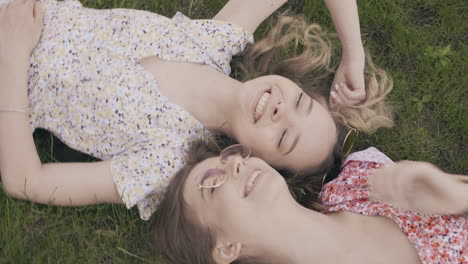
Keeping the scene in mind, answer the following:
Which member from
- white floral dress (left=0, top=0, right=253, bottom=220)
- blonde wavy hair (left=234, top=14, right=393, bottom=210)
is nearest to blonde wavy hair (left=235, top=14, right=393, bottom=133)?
blonde wavy hair (left=234, top=14, right=393, bottom=210)

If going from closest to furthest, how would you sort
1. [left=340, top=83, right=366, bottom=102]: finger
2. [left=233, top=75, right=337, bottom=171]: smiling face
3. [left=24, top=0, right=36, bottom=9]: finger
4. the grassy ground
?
[left=233, top=75, right=337, bottom=171]: smiling face, [left=24, top=0, right=36, bottom=9]: finger, [left=340, top=83, right=366, bottom=102]: finger, the grassy ground

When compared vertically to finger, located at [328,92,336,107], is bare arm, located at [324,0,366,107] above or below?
above

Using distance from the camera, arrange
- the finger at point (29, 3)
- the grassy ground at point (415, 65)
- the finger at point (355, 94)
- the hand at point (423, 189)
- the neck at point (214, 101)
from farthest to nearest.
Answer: the grassy ground at point (415, 65) < the finger at point (355, 94) < the finger at point (29, 3) < the neck at point (214, 101) < the hand at point (423, 189)

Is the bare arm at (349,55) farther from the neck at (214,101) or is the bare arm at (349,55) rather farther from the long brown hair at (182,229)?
the long brown hair at (182,229)

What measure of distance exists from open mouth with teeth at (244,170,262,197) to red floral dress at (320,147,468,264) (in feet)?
1.94

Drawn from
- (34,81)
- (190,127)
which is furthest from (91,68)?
(190,127)

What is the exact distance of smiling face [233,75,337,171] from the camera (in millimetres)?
2656

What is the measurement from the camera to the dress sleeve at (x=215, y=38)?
121 inches

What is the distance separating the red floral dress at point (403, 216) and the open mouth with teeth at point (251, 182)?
0.59 m

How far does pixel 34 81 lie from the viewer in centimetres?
296

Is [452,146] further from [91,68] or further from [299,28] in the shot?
[91,68]

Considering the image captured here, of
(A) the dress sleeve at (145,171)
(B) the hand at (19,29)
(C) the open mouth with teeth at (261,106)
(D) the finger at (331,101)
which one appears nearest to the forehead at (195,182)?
(A) the dress sleeve at (145,171)

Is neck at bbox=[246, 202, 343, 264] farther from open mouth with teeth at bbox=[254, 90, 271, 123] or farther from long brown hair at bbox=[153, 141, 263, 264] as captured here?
open mouth with teeth at bbox=[254, 90, 271, 123]

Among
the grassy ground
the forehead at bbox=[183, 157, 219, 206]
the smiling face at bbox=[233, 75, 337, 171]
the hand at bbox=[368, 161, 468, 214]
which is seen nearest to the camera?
the hand at bbox=[368, 161, 468, 214]
